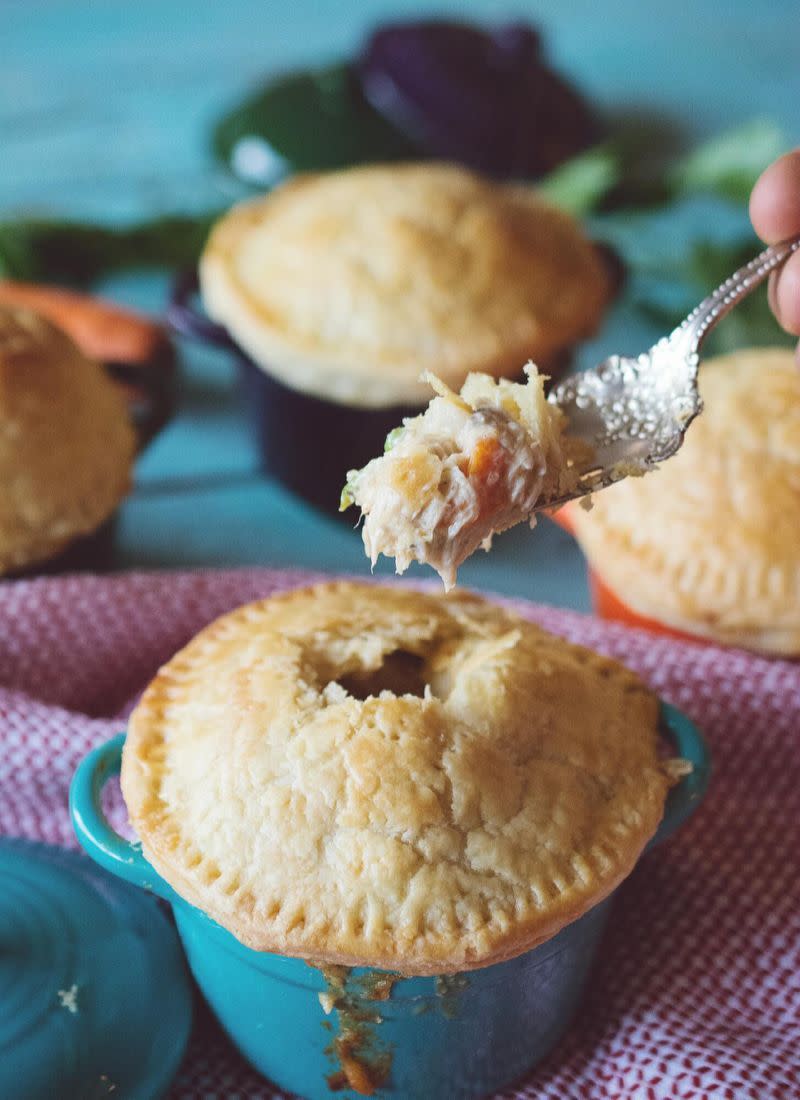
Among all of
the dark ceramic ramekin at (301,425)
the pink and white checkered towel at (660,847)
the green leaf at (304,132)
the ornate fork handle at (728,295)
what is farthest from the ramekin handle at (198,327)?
the ornate fork handle at (728,295)

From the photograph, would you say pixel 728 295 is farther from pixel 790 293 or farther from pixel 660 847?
pixel 660 847

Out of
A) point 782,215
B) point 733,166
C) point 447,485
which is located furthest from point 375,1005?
point 733,166

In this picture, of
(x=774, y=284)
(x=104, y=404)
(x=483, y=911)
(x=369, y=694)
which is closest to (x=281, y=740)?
(x=369, y=694)

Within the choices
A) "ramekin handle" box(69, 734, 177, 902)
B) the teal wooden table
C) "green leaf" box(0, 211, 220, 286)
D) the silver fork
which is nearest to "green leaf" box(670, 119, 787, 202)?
the teal wooden table

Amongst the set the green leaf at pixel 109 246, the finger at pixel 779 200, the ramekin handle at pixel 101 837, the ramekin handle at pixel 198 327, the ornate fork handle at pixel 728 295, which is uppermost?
the finger at pixel 779 200

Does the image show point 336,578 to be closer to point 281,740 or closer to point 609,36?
point 281,740

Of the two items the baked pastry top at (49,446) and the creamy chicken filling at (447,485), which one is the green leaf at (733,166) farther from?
the creamy chicken filling at (447,485)
